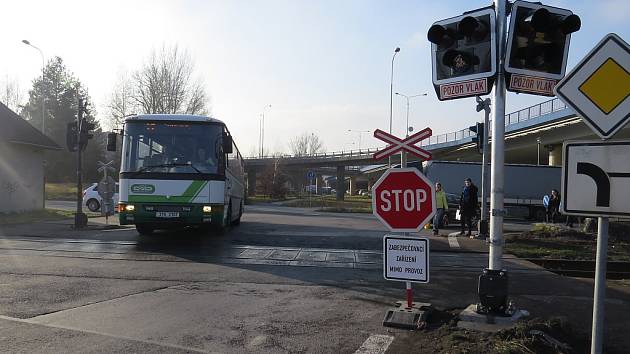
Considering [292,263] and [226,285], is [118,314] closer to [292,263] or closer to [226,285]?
[226,285]

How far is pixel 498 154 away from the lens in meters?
6.43

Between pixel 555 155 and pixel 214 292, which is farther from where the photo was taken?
pixel 555 155

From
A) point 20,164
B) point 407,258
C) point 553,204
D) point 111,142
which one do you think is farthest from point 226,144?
point 553,204

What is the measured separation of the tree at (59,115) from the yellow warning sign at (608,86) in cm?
6511

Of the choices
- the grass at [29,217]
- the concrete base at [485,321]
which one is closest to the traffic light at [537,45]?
the concrete base at [485,321]

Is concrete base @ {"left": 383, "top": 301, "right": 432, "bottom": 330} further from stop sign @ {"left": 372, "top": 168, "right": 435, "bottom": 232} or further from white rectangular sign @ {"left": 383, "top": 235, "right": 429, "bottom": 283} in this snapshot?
stop sign @ {"left": 372, "top": 168, "right": 435, "bottom": 232}

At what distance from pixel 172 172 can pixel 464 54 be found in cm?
865

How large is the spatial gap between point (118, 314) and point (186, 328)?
1173 mm

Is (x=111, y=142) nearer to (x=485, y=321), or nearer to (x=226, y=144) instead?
(x=226, y=144)

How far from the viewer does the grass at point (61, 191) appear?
169 feet

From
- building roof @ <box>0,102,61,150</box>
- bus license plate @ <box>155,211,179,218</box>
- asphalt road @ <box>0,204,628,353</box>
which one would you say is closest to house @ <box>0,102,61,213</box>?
building roof @ <box>0,102,61,150</box>

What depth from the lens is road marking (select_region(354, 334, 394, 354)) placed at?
541 centimetres

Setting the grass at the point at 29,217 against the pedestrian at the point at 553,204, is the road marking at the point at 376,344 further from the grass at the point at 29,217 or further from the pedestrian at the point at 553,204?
the pedestrian at the point at 553,204

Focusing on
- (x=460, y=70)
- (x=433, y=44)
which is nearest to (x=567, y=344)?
(x=460, y=70)
